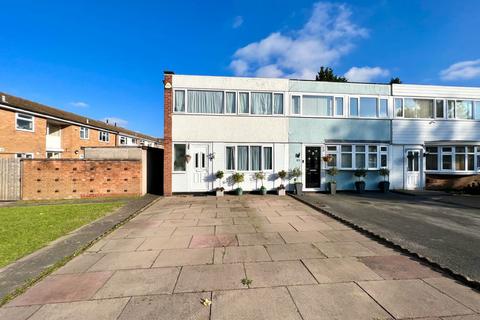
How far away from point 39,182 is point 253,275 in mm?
12994

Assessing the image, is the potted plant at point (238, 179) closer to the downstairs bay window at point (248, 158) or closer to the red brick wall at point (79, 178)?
the downstairs bay window at point (248, 158)

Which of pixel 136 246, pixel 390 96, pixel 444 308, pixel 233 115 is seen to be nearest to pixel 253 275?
pixel 444 308

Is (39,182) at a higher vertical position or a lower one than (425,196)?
higher

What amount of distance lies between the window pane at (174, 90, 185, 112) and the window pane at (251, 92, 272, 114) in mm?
3714

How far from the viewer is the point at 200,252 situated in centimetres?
489

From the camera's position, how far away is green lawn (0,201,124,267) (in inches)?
199

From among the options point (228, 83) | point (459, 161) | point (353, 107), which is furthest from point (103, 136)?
point (459, 161)

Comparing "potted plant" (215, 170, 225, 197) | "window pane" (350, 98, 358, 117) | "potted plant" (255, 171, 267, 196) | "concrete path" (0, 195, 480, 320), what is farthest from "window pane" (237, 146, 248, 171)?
"concrete path" (0, 195, 480, 320)

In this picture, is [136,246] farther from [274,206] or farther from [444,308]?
[274,206]

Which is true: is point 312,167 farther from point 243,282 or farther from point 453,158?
point 243,282

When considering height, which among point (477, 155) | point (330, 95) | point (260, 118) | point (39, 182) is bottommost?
point (39, 182)

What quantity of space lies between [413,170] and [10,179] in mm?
21381

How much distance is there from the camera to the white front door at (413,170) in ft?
48.5

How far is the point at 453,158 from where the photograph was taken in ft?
49.3
